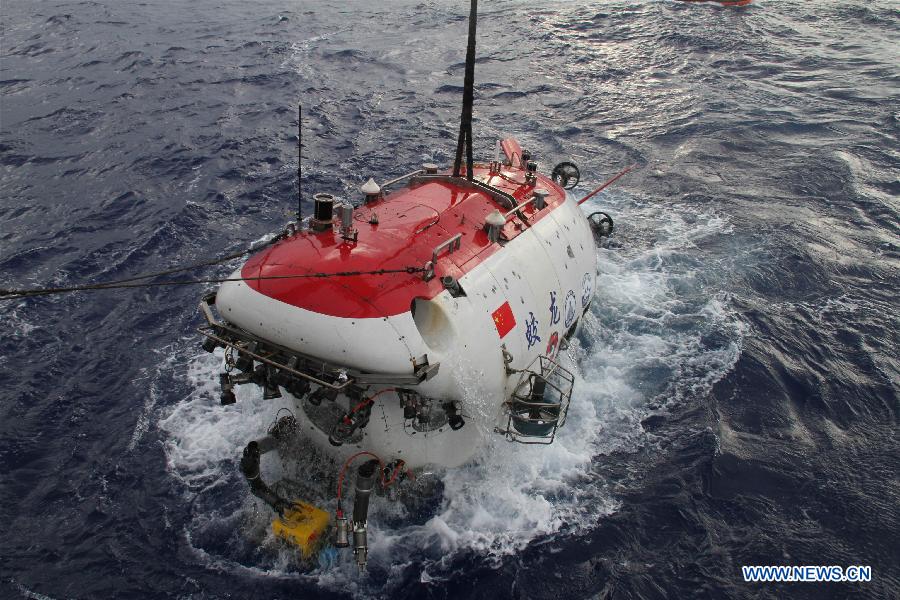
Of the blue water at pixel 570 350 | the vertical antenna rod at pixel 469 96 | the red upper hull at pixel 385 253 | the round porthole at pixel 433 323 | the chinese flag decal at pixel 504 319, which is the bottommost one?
the blue water at pixel 570 350

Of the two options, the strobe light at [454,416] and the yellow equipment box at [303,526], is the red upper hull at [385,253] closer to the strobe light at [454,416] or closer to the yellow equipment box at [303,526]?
the strobe light at [454,416]

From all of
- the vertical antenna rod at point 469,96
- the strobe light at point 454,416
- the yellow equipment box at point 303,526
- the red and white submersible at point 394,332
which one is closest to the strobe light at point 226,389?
the red and white submersible at point 394,332

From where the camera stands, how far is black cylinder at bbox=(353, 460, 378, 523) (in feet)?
30.1

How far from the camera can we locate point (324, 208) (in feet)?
32.9

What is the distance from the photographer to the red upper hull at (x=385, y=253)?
8.88 metres

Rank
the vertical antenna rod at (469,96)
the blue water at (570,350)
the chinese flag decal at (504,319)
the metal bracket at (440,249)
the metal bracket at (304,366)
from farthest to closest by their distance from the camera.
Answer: the vertical antenna rod at (469,96), the chinese flag decal at (504,319), the blue water at (570,350), the metal bracket at (440,249), the metal bracket at (304,366)

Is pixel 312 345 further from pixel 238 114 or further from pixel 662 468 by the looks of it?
pixel 238 114

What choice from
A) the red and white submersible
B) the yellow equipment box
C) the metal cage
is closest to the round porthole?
the red and white submersible

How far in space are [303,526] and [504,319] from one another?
15.3 ft

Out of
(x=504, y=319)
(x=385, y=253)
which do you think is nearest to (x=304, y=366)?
(x=385, y=253)

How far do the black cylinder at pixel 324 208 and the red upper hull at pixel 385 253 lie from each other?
0.91ft

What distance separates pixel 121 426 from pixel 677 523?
10.8m

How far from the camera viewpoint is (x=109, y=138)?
24375 millimetres

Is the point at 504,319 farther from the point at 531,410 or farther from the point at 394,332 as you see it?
the point at 394,332
